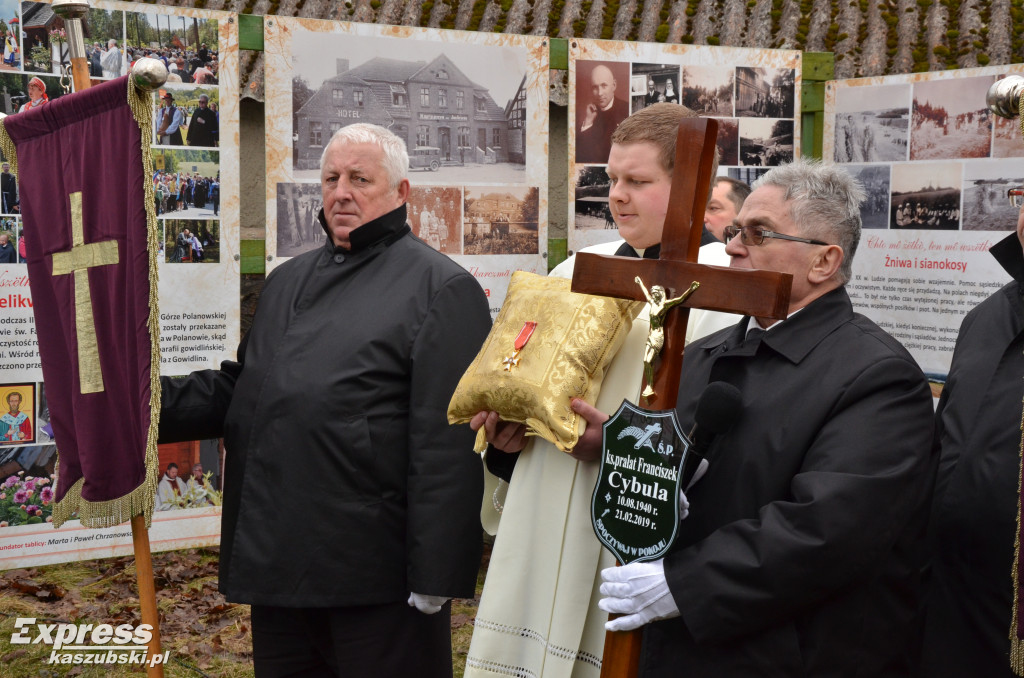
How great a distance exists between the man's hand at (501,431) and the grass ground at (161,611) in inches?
93.4

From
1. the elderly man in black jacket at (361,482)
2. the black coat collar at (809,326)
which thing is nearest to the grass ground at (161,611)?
the elderly man in black jacket at (361,482)

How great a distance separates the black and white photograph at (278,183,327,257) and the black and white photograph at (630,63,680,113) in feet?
6.21

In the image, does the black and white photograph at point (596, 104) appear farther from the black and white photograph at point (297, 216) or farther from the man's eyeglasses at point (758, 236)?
the man's eyeglasses at point (758, 236)

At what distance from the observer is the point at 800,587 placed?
1916 mm

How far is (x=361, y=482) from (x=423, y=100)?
289 centimetres

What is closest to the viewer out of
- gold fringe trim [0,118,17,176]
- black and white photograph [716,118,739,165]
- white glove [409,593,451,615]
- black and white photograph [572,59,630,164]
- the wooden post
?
white glove [409,593,451,615]

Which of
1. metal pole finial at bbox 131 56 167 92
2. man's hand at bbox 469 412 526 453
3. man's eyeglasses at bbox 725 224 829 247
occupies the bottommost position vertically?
man's hand at bbox 469 412 526 453

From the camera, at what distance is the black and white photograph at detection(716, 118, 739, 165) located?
5855 millimetres

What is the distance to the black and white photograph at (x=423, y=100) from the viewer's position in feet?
16.3

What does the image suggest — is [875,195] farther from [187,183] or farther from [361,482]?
[361,482]

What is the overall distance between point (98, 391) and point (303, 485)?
28.1 inches

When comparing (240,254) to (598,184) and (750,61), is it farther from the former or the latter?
(750,61)

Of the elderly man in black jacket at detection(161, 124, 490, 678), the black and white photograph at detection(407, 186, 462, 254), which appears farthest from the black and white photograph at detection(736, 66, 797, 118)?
the elderly man in black jacket at detection(161, 124, 490, 678)

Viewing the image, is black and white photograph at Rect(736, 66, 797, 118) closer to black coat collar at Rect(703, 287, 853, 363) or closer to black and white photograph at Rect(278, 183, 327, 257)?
black and white photograph at Rect(278, 183, 327, 257)
